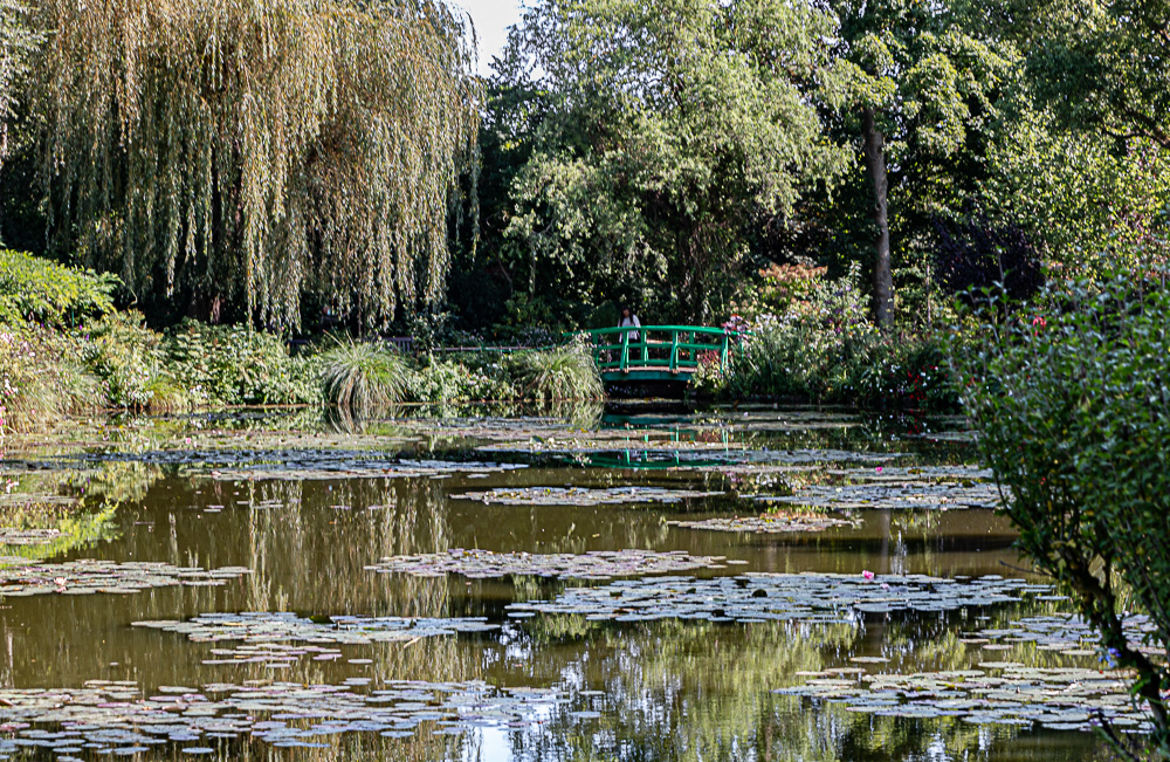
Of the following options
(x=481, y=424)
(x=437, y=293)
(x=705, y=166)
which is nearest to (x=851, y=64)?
(x=705, y=166)

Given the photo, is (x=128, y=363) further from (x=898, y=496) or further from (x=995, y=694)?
(x=995, y=694)

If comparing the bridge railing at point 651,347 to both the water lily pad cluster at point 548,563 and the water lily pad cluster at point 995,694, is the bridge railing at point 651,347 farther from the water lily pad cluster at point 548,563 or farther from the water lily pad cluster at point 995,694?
the water lily pad cluster at point 995,694

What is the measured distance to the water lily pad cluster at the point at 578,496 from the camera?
30.0ft


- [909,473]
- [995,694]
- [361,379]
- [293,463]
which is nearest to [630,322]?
[361,379]

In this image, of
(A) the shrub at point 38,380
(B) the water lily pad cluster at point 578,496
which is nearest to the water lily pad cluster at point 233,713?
(B) the water lily pad cluster at point 578,496

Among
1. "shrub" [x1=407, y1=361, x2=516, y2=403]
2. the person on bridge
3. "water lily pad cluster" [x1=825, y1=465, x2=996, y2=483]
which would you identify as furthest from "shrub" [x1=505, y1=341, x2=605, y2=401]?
"water lily pad cluster" [x1=825, y1=465, x2=996, y2=483]

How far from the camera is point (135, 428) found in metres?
16.2

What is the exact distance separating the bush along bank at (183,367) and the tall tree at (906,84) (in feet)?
30.4

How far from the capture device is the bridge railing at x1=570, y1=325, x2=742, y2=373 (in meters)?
26.0

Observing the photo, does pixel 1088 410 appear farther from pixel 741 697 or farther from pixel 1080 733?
pixel 741 697

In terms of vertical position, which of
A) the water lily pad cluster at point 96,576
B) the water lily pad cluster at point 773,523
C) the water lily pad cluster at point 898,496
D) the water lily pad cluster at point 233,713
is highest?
the water lily pad cluster at point 898,496

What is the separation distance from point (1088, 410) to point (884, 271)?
28.9m

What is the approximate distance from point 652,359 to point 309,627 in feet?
70.2

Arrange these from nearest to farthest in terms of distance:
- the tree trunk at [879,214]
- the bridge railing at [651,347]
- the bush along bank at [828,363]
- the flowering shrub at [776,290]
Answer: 1. the bush along bank at [828,363]
2. the bridge railing at [651,347]
3. the flowering shrub at [776,290]
4. the tree trunk at [879,214]
